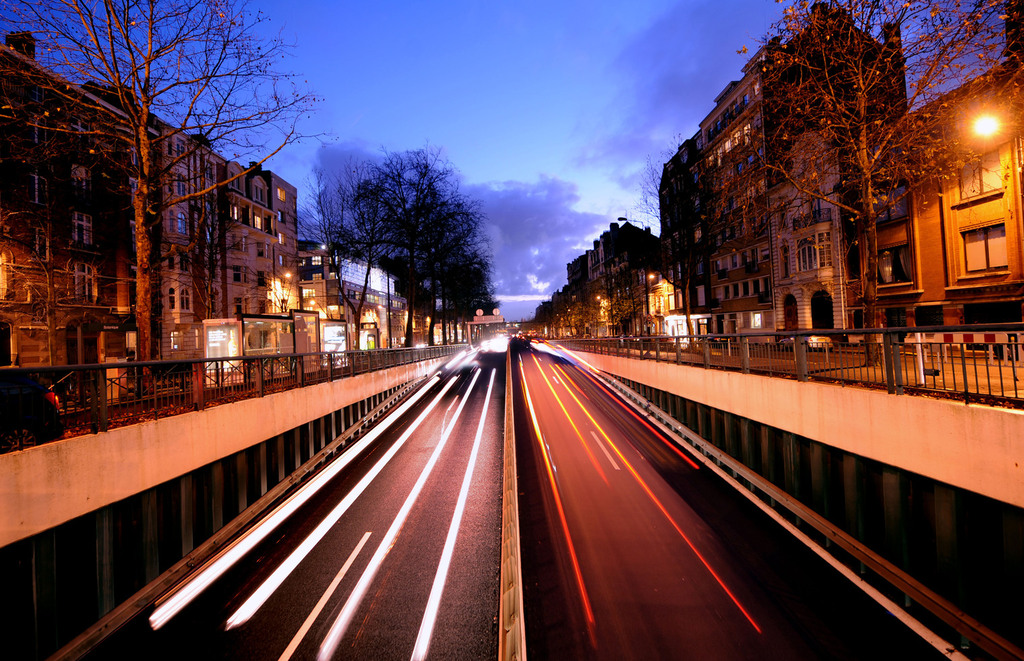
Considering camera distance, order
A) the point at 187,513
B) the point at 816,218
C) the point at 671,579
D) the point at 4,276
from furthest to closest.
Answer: the point at 816,218 → the point at 4,276 → the point at 187,513 → the point at 671,579

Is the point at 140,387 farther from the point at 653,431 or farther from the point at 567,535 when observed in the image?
the point at 653,431

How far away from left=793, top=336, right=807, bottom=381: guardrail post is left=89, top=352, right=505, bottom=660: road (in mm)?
7545

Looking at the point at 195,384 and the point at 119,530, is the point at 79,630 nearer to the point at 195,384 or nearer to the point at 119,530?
the point at 119,530

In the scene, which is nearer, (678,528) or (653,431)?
(678,528)

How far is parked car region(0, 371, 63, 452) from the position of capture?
5.50 m

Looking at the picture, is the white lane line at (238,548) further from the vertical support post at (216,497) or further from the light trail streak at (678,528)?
the light trail streak at (678,528)

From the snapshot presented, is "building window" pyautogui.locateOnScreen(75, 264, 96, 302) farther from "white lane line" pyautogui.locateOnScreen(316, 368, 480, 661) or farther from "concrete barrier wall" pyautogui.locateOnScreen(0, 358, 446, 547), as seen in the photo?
"white lane line" pyautogui.locateOnScreen(316, 368, 480, 661)

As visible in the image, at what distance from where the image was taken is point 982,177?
65.4 ft

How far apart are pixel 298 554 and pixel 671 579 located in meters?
6.91

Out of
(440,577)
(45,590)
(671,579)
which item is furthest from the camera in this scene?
(440,577)

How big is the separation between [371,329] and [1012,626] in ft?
134

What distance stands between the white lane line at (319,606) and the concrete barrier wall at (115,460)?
3.54 meters

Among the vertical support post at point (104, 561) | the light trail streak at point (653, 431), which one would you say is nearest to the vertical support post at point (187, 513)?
the vertical support post at point (104, 561)

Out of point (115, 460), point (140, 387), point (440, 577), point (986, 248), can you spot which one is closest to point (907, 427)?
point (440, 577)
